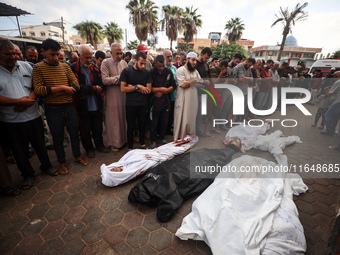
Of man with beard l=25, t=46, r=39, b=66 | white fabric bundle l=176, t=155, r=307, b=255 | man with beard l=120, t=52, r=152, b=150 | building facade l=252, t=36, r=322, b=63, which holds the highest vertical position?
building facade l=252, t=36, r=322, b=63

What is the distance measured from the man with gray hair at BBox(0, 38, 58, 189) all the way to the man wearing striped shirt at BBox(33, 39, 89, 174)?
0.15 metres

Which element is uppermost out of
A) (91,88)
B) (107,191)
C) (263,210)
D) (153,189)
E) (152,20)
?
(152,20)

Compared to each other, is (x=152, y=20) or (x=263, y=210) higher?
(x=152, y=20)

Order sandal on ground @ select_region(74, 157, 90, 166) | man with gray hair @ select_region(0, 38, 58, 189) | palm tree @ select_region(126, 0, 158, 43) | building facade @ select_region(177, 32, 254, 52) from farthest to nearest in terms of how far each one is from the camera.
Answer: building facade @ select_region(177, 32, 254, 52) → palm tree @ select_region(126, 0, 158, 43) → sandal on ground @ select_region(74, 157, 90, 166) → man with gray hair @ select_region(0, 38, 58, 189)

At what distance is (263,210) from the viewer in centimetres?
181

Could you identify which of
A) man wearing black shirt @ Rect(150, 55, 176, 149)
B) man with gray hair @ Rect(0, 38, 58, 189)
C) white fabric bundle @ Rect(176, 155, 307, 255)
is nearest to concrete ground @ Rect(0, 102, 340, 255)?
white fabric bundle @ Rect(176, 155, 307, 255)

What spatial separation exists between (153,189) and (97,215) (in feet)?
2.59

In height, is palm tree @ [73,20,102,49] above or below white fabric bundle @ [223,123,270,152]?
above

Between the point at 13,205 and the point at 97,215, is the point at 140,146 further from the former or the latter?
the point at 13,205

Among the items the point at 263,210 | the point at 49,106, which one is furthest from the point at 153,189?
the point at 49,106

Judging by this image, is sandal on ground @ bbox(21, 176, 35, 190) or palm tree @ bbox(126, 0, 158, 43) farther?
palm tree @ bbox(126, 0, 158, 43)

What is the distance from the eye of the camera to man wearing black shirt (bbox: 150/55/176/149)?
11.9 ft

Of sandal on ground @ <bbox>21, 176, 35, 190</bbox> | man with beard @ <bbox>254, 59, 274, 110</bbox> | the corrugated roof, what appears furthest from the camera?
the corrugated roof

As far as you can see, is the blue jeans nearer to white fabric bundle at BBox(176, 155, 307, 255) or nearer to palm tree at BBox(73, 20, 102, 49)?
white fabric bundle at BBox(176, 155, 307, 255)
